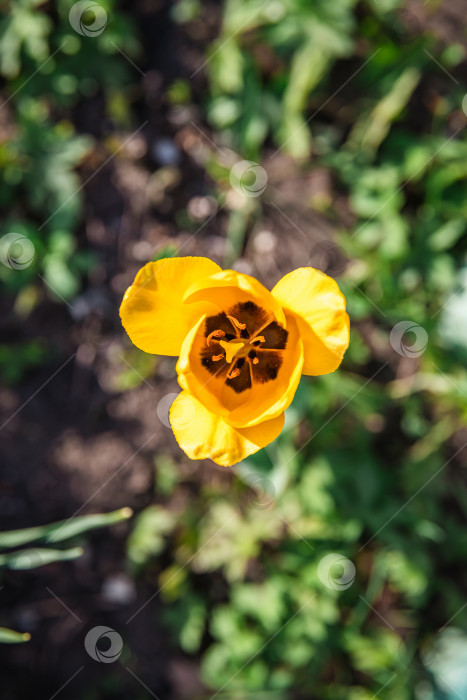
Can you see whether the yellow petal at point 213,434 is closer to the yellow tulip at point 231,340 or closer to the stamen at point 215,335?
the yellow tulip at point 231,340

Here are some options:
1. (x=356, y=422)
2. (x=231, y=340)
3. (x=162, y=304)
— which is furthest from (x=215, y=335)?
(x=356, y=422)

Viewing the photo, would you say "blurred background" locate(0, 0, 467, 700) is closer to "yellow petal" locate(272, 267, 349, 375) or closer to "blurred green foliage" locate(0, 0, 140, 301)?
"blurred green foliage" locate(0, 0, 140, 301)

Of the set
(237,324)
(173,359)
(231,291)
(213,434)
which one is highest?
(231,291)

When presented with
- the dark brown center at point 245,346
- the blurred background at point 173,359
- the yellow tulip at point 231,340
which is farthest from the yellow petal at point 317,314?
the blurred background at point 173,359

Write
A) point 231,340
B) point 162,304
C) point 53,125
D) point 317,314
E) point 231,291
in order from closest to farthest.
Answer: point 317,314 < point 162,304 < point 231,291 < point 231,340 < point 53,125

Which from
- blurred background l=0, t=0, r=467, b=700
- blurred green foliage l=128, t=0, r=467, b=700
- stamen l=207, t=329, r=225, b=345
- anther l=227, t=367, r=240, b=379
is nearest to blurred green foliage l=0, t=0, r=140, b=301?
blurred background l=0, t=0, r=467, b=700

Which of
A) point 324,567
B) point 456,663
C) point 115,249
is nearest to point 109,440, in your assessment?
point 115,249

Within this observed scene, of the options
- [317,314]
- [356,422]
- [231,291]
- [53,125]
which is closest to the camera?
[317,314]

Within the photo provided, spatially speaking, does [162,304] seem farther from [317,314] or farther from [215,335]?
[317,314]
